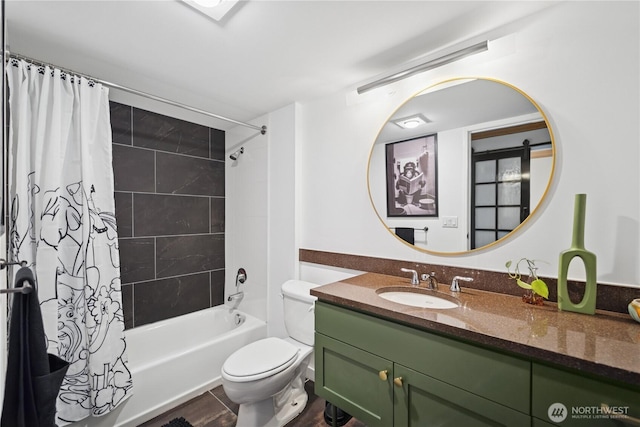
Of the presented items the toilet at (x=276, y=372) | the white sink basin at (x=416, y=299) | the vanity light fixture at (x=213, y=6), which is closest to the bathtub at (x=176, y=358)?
the toilet at (x=276, y=372)

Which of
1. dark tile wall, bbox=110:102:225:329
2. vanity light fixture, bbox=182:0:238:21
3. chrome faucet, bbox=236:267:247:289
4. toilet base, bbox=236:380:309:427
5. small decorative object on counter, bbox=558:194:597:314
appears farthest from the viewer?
chrome faucet, bbox=236:267:247:289

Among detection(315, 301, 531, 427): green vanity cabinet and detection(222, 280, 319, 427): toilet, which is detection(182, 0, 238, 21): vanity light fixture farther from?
detection(222, 280, 319, 427): toilet

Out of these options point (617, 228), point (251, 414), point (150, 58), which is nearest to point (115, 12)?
point (150, 58)

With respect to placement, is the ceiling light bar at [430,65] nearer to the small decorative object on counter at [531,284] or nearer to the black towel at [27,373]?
the small decorative object on counter at [531,284]

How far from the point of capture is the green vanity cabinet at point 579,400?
2.56ft

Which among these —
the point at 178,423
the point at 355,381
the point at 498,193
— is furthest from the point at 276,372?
the point at 498,193

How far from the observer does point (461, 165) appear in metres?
1.56

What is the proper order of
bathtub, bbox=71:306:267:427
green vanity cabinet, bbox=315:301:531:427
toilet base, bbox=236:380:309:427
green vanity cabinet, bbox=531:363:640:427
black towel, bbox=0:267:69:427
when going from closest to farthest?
black towel, bbox=0:267:69:427
green vanity cabinet, bbox=531:363:640:427
green vanity cabinet, bbox=315:301:531:427
toilet base, bbox=236:380:309:427
bathtub, bbox=71:306:267:427

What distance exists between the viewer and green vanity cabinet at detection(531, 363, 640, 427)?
781 millimetres

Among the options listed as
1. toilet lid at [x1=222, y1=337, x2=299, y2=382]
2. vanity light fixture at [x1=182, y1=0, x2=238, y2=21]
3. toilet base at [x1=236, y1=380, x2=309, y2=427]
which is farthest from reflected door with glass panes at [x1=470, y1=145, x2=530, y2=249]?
toilet base at [x1=236, y1=380, x2=309, y2=427]

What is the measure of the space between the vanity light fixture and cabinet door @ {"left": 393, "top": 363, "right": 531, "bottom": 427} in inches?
69.1

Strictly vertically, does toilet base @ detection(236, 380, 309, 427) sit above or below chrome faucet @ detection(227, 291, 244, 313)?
below

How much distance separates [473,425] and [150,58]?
2.39 metres

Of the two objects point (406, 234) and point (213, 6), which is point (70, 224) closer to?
point (213, 6)
